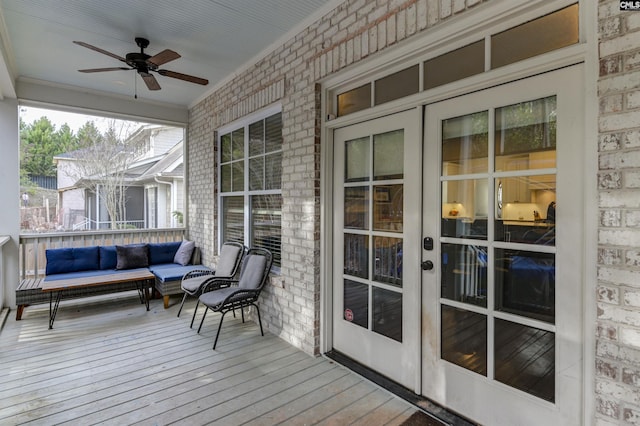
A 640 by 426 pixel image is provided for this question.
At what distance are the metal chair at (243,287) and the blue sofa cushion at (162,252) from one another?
1766 mm

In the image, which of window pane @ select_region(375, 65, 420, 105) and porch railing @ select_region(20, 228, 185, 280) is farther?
porch railing @ select_region(20, 228, 185, 280)

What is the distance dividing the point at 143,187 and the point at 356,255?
6.31 metres

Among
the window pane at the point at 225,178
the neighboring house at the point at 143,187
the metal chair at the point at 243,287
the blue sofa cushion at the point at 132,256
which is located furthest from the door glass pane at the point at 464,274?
the neighboring house at the point at 143,187

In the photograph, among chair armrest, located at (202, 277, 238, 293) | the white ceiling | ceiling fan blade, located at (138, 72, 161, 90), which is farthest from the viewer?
chair armrest, located at (202, 277, 238, 293)

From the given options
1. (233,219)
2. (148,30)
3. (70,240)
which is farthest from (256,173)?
(70,240)

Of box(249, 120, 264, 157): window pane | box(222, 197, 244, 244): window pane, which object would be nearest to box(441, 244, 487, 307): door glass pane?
box(249, 120, 264, 157): window pane

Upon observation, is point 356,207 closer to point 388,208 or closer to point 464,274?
point 388,208

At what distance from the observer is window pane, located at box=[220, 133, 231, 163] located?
15.2 ft

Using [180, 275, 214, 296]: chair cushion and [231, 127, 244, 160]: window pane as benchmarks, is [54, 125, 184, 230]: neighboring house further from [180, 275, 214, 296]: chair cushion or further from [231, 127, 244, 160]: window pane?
[180, 275, 214, 296]: chair cushion

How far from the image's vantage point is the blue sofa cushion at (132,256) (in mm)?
4730

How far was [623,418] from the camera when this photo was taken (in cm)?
138

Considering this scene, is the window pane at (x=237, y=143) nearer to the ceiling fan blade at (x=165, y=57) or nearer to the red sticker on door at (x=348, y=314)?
the ceiling fan blade at (x=165, y=57)

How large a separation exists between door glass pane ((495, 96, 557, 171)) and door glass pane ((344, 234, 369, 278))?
46.6 inches

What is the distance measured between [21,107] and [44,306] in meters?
2.75
